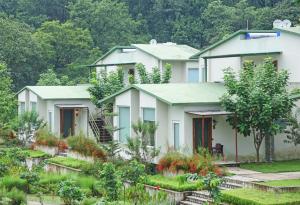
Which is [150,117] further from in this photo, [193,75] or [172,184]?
[193,75]

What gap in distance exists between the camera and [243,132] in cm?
2806

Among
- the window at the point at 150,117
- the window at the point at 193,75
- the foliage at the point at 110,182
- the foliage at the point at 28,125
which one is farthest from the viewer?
the window at the point at 193,75

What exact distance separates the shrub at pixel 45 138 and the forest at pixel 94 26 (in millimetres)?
18419

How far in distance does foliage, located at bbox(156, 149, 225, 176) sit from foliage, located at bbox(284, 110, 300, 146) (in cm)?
392

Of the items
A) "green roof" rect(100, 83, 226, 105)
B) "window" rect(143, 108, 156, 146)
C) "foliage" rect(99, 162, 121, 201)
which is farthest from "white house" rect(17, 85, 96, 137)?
"foliage" rect(99, 162, 121, 201)

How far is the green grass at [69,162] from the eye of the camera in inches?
1205

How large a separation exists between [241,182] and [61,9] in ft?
222

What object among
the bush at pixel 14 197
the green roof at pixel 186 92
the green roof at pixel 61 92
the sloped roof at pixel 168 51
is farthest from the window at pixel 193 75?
the bush at pixel 14 197

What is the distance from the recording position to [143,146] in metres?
28.3

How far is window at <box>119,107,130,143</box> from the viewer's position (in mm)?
32656

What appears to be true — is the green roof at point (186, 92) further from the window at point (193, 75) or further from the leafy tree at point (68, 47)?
the leafy tree at point (68, 47)

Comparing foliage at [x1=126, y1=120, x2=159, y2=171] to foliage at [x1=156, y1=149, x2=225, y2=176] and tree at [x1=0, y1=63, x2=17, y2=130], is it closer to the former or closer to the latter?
foliage at [x1=156, y1=149, x2=225, y2=176]

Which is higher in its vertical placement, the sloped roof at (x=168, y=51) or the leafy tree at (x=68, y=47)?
the leafy tree at (x=68, y=47)

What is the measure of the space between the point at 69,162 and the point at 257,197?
13099 mm
